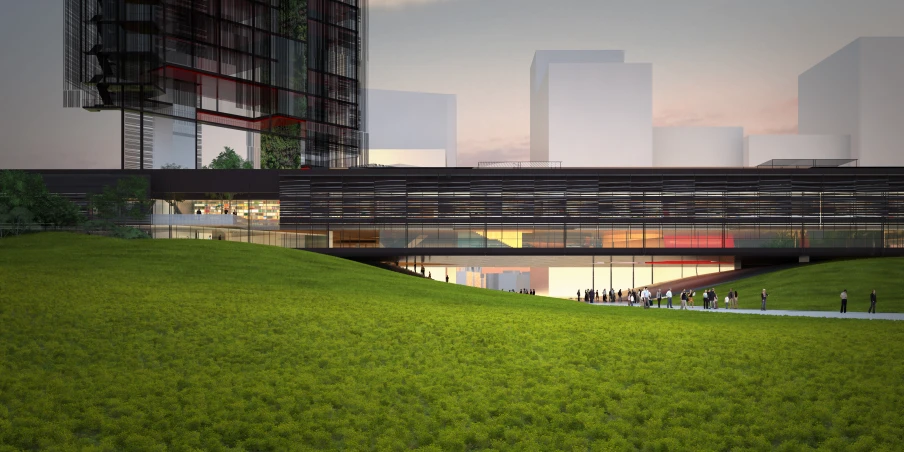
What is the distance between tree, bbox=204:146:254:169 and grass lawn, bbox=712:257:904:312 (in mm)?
56107

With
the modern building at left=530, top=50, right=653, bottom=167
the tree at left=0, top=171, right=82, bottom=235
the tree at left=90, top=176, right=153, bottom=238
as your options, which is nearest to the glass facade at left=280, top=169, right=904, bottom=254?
the tree at left=90, top=176, right=153, bottom=238

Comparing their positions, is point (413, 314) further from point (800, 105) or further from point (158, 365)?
point (800, 105)

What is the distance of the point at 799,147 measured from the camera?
95.1 metres

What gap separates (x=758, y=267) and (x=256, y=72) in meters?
46.3

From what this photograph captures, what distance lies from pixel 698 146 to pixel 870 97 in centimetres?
2122

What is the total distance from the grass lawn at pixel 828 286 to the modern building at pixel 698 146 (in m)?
43.6

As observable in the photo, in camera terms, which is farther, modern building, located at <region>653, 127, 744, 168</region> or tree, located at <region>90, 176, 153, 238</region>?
modern building, located at <region>653, 127, 744, 168</region>

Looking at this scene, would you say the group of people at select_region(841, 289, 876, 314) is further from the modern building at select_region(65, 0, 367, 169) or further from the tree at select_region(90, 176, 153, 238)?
the modern building at select_region(65, 0, 367, 169)

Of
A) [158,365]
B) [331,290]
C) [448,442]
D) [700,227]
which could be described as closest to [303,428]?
[448,442]

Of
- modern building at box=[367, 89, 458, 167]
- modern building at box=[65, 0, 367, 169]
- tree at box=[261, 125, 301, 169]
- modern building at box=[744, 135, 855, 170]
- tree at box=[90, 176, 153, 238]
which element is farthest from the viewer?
modern building at box=[367, 89, 458, 167]

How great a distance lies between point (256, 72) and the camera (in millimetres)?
66125

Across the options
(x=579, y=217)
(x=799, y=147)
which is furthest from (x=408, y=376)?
(x=799, y=147)

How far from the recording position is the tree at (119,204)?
5359 centimetres

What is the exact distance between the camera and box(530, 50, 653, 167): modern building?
8938 cm
